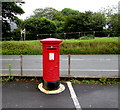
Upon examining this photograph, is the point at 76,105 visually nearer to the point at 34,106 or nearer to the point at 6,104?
the point at 34,106

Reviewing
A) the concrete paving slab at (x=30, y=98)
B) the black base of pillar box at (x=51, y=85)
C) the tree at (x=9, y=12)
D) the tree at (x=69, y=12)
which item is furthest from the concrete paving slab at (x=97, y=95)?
the tree at (x=69, y=12)

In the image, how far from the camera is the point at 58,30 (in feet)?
103

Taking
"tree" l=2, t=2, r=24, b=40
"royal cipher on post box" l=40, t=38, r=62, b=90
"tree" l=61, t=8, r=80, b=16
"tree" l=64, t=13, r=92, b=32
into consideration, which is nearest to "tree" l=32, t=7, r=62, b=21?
"tree" l=61, t=8, r=80, b=16

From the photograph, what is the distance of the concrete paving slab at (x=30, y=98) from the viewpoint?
319cm

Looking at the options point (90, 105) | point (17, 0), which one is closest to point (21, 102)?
point (90, 105)

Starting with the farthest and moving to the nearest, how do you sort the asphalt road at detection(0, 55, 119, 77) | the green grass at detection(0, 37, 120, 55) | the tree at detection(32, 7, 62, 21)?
the tree at detection(32, 7, 62, 21) → the green grass at detection(0, 37, 120, 55) → the asphalt road at detection(0, 55, 119, 77)

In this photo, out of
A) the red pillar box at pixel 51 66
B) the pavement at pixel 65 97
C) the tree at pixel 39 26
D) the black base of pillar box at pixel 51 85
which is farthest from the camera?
the tree at pixel 39 26

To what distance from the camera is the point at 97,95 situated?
12.1 feet

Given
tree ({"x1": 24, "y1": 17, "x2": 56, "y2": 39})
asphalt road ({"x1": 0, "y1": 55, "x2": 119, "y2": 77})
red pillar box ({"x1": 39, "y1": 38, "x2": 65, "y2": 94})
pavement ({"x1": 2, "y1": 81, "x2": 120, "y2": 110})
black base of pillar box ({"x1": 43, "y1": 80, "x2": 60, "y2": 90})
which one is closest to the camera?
pavement ({"x1": 2, "y1": 81, "x2": 120, "y2": 110})

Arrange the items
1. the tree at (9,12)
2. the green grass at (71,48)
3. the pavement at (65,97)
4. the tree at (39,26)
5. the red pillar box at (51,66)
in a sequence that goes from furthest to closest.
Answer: the tree at (39,26), the tree at (9,12), the green grass at (71,48), the red pillar box at (51,66), the pavement at (65,97)

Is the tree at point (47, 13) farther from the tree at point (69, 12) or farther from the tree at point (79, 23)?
the tree at point (79, 23)

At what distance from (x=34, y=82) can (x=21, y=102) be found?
4.36 feet

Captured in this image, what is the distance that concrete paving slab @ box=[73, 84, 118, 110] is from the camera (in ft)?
10.6

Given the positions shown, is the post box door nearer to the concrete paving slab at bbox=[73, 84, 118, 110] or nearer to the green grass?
the concrete paving slab at bbox=[73, 84, 118, 110]
